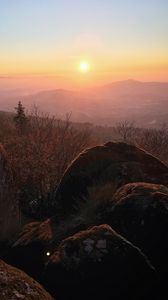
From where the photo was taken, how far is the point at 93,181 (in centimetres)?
1085

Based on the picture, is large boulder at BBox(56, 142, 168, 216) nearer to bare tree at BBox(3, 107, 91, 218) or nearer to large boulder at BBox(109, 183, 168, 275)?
large boulder at BBox(109, 183, 168, 275)

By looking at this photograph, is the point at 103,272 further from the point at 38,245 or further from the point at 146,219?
the point at 38,245

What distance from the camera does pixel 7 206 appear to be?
41.0 ft

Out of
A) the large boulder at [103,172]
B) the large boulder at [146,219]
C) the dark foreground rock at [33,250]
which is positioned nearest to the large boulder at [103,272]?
the large boulder at [146,219]

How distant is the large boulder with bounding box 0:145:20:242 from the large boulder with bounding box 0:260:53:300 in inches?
196

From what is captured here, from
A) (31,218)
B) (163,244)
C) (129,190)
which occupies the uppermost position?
(129,190)

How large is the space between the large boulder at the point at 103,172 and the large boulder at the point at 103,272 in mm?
2529

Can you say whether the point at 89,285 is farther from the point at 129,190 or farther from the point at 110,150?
the point at 110,150

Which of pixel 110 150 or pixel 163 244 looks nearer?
pixel 163 244

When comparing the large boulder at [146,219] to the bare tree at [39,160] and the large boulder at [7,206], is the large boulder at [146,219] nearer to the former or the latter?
the large boulder at [7,206]

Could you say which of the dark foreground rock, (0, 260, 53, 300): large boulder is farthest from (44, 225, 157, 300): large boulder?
(0, 260, 53, 300): large boulder

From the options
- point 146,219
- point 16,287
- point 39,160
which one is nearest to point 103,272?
point 146,219

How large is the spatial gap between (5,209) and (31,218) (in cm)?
101

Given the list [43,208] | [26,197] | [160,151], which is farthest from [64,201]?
[160,151]
